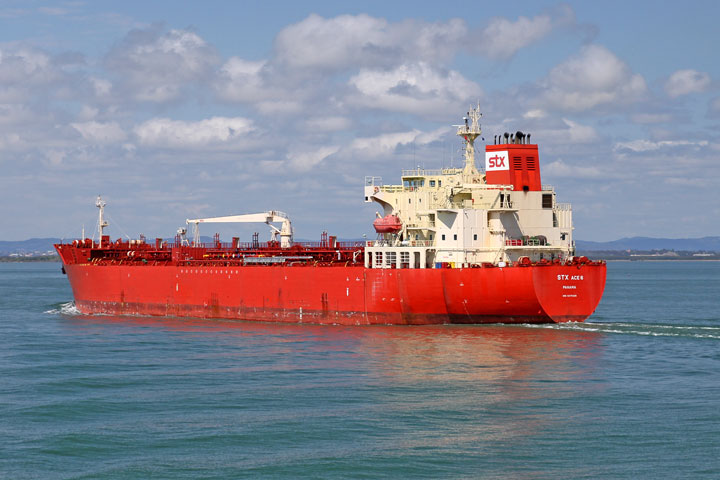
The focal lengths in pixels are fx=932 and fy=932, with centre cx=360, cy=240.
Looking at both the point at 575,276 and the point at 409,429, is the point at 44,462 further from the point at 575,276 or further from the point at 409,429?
the point at 575,276

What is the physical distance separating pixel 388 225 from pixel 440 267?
3.92 metres

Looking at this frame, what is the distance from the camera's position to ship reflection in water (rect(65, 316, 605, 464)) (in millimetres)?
23375

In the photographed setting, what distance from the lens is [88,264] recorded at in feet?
191

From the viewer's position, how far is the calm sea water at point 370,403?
822 inches

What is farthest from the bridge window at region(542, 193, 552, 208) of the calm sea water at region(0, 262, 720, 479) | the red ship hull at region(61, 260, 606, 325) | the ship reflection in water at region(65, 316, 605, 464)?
the ship reflection in water at region(65, 316, 605, 464)

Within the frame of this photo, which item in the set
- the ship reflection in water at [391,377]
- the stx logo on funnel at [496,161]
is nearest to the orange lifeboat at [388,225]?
the ship reflection in water at [391,377]

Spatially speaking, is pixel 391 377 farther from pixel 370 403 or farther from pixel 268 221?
pixel 268 221

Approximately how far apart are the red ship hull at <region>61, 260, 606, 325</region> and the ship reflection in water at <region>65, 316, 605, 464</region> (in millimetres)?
Answer: 912

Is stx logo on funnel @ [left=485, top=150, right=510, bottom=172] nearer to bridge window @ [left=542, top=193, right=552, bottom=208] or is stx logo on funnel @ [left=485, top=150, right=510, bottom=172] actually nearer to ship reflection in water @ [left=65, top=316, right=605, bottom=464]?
bridge window @ [left=542, top=193, right=552, bottom=208]

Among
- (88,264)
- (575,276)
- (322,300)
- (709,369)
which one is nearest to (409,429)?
(709,369)

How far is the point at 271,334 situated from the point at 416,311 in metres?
6.68

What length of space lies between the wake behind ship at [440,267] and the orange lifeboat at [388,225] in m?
0.05

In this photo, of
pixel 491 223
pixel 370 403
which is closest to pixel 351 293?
pixel 491 223

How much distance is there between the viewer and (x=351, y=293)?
44000 mm
